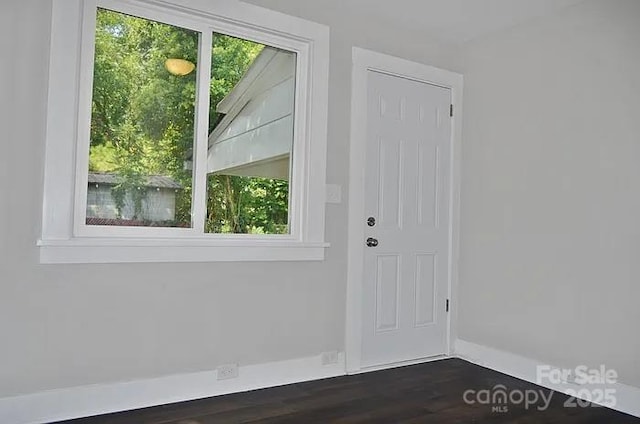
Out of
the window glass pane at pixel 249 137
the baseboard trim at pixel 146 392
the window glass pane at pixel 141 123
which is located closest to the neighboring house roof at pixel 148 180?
the window glass pane at pixel 141 123

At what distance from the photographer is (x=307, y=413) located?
8.84 ft

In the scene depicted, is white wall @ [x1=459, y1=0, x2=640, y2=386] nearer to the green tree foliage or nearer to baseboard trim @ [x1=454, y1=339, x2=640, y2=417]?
baseboard trim @ [x1=454, y1=339, x2=640, y2=417]

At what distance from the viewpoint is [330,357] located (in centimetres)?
336

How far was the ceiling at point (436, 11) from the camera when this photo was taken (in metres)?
3.26

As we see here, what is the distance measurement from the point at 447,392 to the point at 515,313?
0.84 meters

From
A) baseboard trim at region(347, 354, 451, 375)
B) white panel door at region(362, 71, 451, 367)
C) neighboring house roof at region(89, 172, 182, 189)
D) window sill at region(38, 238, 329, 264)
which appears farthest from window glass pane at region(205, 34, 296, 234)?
baseboard trim at region(347, 354, 451, 375)

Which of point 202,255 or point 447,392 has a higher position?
point 202,255

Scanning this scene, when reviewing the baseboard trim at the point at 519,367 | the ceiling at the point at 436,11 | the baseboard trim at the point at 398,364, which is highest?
the ceiling at the point at 436,11

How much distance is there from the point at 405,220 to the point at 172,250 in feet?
5.75

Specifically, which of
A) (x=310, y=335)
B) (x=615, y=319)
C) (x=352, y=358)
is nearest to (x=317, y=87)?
(x=310, y=335)

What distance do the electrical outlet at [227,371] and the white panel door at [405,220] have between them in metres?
0.96

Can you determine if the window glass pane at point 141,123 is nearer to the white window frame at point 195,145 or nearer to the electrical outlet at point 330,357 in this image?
the white window frame at point 195,145

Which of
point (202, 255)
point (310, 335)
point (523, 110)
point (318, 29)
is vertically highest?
point (318, 29)

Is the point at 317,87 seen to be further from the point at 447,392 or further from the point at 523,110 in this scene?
the point at 447,392
